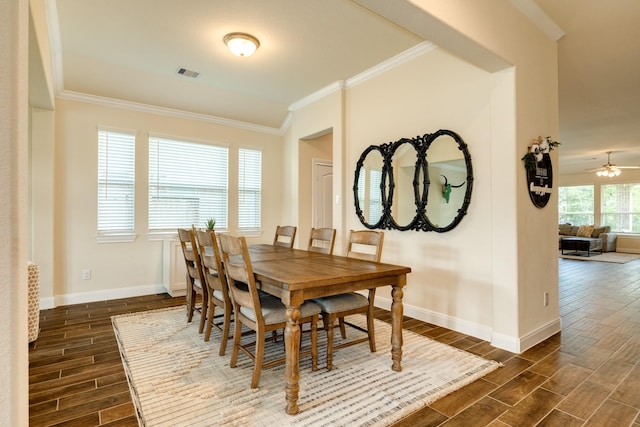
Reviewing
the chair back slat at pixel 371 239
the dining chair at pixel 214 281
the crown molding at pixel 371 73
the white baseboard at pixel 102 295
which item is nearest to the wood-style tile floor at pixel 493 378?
the white baseboard at pixel 102 295

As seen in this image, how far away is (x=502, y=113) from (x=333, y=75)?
214 centimetres

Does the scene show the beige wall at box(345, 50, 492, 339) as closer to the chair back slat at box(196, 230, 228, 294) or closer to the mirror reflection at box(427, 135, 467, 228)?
the mirror reflection at box(427, 135, 467, 228)

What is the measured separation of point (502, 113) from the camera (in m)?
2.81

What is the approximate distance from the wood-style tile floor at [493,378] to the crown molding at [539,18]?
9.11 feet

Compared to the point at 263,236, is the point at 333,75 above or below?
above

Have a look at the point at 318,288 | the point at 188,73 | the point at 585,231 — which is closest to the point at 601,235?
the point at 585,231

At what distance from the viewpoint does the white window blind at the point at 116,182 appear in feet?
14.2

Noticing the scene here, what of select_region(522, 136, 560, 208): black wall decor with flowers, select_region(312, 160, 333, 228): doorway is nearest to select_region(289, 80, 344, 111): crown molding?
select_region(312, 160, 333, 228): doorway

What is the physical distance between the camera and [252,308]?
7.02ft

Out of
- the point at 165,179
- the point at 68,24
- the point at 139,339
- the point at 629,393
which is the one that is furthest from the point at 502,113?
the point at 165,179

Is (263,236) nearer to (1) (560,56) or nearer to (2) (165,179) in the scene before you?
(2) (165,179)

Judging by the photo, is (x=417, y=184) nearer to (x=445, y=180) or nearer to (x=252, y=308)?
(x=445, y=180)

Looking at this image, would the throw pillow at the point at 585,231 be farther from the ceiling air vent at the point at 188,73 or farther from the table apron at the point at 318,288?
the ceiling air vent at the point at 188,73

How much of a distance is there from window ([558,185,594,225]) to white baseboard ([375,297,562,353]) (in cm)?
985
